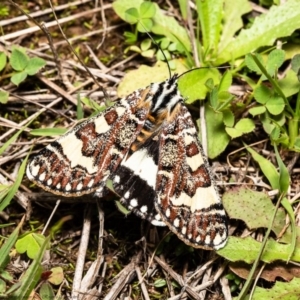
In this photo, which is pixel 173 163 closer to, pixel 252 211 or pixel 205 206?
pixel 205 206

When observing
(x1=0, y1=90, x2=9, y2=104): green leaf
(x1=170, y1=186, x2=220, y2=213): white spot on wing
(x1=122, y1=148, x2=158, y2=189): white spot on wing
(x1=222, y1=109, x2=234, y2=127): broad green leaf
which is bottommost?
(x1=170, y1=186, x2=220, y2=213): white spot on wing

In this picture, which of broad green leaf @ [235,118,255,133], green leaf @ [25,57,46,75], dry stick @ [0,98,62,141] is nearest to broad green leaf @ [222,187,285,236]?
broad green leaf @ [235,118,255,133]

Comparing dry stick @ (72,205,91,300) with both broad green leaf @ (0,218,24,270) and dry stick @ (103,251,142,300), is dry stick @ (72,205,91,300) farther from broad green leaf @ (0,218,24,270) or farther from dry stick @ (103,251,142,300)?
broad green leaf @ (0,218,24,270)

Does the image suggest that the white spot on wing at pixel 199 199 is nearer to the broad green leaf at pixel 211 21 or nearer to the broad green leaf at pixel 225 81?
the broad green leaf at pixel 225 81

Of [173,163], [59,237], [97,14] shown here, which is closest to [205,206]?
[173,163]

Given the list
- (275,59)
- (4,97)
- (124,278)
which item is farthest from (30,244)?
(275,59)

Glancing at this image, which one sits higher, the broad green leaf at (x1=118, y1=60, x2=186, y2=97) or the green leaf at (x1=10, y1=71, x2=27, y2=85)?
the green leaf at (x1=10, y1=71, x2=27, y2=85)
